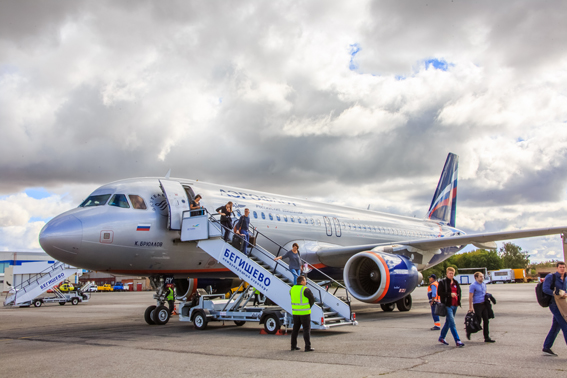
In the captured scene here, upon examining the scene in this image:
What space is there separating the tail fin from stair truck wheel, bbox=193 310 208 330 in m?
17.0

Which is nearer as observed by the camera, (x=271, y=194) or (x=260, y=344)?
(x=260, y=344)

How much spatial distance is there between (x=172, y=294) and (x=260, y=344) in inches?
206

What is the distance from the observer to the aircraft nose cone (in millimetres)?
10445

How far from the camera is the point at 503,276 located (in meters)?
63.4

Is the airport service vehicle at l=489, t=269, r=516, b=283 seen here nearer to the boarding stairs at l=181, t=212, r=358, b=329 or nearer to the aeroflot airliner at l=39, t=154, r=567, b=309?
the aeroflot airliner at l=39, t=154, r=567, b=309

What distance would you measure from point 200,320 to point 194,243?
195 centimetres

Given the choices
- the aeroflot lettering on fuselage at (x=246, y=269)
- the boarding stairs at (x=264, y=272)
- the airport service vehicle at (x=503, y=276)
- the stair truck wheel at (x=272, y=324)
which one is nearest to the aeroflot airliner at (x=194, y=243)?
the boarding stairs at (x=264, y=272)

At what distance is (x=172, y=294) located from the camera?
43.4 feet

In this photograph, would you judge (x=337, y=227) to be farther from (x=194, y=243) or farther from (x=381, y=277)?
(x=194, y=243)

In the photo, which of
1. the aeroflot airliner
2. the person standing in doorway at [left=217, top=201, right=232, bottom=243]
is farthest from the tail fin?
Result: the person standing in doorway at [left=217, top=201, right=232, bottom=243]

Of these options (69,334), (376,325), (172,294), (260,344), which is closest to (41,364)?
(260,344)

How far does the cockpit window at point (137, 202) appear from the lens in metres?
11.7

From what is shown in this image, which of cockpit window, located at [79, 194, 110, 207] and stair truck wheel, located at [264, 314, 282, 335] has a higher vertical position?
cockpit window, located at [79, 194, 110, 207]

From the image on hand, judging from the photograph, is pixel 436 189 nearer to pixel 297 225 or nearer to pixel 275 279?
pixel 297 225
